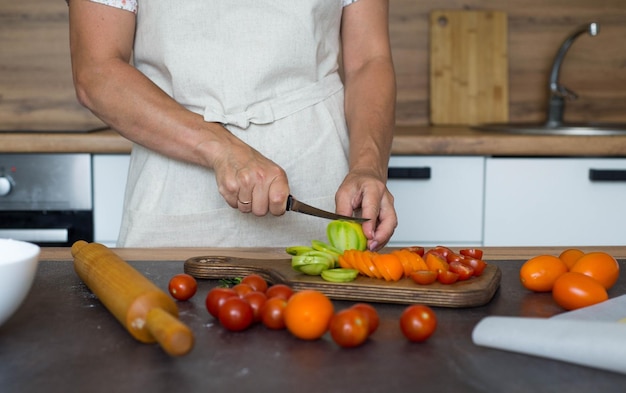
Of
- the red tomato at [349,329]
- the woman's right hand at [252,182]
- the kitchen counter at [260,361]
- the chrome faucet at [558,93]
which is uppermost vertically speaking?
the chrome faucet at [558,93]

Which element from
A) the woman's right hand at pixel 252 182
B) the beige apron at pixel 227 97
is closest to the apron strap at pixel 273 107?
the beige apron at pixel 227 97

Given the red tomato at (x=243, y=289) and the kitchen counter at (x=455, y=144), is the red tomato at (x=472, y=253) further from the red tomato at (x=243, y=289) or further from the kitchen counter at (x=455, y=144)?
the kitchen counter at (x=455, y=144)

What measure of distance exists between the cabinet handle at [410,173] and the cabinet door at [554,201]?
16cm

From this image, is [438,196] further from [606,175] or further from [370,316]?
[370,316]

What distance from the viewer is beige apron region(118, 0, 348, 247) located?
1.43m

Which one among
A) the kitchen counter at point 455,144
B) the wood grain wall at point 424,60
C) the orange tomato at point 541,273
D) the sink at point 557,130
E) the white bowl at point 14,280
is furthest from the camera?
the wood grain wall at point 424,60

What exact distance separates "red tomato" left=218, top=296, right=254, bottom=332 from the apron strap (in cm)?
65

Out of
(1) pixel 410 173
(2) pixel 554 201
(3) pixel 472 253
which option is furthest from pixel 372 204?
(2) pixel 554 201

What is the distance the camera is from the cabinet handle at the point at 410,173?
203cm

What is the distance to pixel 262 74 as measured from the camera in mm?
1446

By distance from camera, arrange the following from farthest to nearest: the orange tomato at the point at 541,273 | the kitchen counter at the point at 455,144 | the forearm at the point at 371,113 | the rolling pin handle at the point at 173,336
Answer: the kitchen counter at the point at 455,144
the forearm at the point at 371,113
the orange tomato at the point at 541,273
the rolling pin handle at the point at 173,336

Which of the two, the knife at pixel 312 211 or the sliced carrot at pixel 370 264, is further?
the knife at pixel 312 211

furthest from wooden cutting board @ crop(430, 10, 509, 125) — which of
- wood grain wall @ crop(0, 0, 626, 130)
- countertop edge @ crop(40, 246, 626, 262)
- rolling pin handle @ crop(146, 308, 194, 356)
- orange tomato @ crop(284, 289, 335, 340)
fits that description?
rolling pin handle @ crop(146, 308, 194, 356)

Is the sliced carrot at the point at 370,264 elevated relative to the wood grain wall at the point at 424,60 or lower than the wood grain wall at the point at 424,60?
lower
